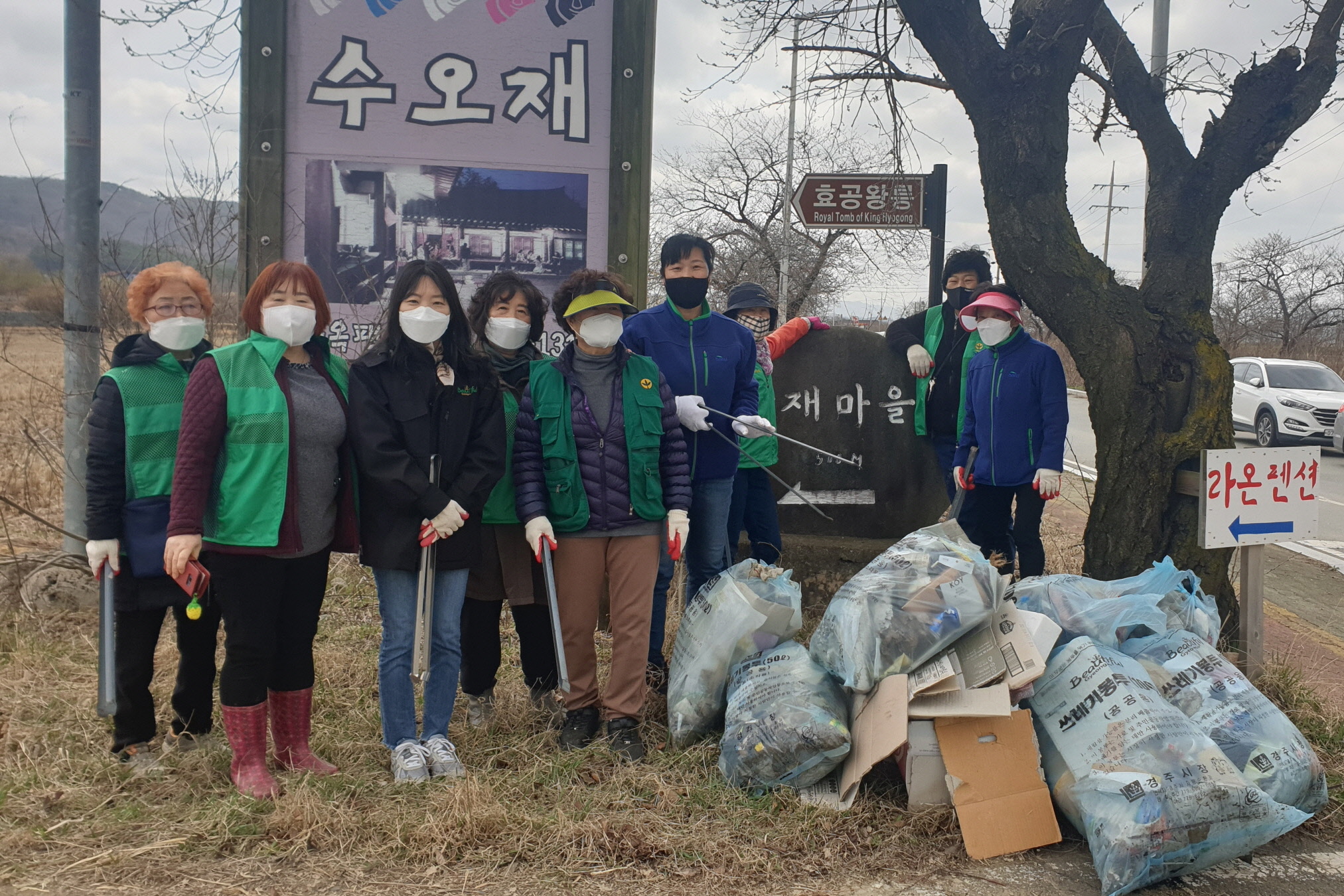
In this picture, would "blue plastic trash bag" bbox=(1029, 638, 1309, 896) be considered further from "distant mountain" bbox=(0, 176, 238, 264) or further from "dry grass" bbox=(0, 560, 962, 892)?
"distant mountain" bbox=(0, 176, 238, 264)

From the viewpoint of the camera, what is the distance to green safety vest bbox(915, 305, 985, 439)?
4.97m

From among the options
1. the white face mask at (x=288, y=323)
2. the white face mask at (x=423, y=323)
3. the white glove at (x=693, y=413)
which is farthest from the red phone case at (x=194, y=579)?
the white glove at (x=693, y=413)

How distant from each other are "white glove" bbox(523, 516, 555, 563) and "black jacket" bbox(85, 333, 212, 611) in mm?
1148

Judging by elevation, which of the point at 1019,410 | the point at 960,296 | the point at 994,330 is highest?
the point at 960,296

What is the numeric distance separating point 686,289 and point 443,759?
1951mm

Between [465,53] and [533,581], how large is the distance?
287 cm

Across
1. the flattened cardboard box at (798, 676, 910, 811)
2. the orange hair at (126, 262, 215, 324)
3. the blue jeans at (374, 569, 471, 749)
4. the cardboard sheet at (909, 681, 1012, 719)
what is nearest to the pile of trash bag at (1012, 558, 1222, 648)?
the cardboard sheet at (909, 681, 1012, 719)

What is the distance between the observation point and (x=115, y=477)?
3.16m

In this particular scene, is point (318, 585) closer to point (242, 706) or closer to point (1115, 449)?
point (242, 706)

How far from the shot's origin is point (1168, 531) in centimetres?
433

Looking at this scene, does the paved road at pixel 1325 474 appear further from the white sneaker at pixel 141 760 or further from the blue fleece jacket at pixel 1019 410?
the white sneaker at pixel 141 760

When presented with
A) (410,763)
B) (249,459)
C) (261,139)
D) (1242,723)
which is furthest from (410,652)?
(261,139)

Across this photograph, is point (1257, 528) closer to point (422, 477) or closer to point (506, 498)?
point (506, 498)

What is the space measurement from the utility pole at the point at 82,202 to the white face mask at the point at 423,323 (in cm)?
242
